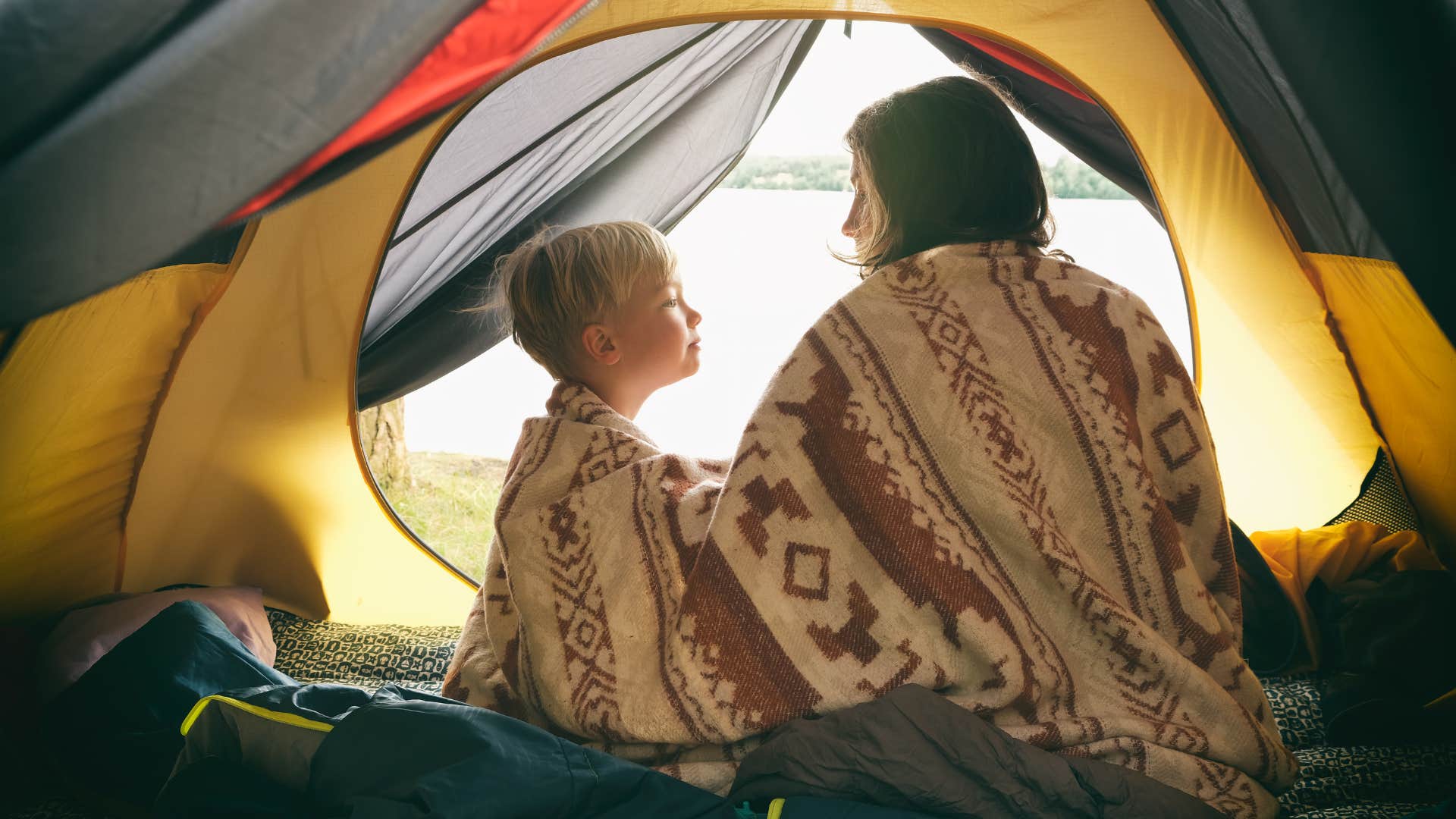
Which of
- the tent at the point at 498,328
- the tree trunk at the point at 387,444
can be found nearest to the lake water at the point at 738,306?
the tree trunk at the point at 387,444

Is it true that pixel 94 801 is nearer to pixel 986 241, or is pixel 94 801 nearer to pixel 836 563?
pixel 836 563

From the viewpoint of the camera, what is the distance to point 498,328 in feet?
7.44

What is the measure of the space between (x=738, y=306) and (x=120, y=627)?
464cm

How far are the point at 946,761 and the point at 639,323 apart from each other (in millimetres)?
785

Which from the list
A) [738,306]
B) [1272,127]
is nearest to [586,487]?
[1272,127]

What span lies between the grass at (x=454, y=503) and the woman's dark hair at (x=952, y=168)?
179 cm

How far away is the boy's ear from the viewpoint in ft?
4.95

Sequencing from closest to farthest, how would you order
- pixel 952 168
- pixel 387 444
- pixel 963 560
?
pixel 963 560 < pixel 952 168 < pixel 387 444

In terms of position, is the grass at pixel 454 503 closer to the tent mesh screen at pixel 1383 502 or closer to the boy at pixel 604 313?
the boy at pixel 604 313

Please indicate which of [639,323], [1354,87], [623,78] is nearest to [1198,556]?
[1354,87]

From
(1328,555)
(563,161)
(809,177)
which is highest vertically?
(809,177)

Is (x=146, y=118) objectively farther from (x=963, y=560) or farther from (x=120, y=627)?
(x=120, y=627)

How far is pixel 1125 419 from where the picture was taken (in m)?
1.16

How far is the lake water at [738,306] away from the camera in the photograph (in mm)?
4523
